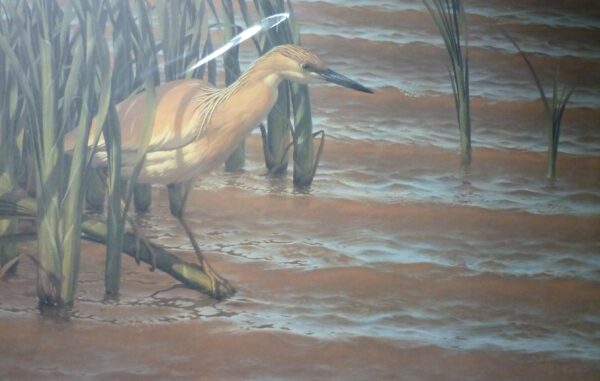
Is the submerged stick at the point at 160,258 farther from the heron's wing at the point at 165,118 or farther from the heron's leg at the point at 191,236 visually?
the heron's wing at the point at 165,118

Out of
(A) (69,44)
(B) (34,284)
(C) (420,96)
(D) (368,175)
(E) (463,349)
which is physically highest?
(A) (69,44)

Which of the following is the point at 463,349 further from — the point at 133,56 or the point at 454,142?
the point at 133,56

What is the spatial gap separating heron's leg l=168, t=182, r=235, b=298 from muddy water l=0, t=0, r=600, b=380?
0.02m

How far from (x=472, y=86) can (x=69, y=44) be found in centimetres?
79

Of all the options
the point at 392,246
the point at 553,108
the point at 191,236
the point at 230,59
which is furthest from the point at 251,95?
the point at 553,108

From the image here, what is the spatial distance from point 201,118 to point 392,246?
448mm

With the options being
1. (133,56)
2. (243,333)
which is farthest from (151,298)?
(133,56)

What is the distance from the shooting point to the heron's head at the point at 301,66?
2.33 m

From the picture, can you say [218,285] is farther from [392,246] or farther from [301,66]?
[301,66]

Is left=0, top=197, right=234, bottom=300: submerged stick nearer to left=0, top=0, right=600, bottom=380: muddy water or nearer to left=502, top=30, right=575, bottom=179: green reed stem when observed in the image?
left=0, top=0, right=600, bottom=380: muddy water

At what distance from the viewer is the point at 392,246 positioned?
235 cm

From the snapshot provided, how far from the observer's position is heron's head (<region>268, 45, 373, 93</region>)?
7.63 ft

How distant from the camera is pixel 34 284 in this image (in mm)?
2287

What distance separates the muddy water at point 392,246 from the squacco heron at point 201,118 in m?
0.03
